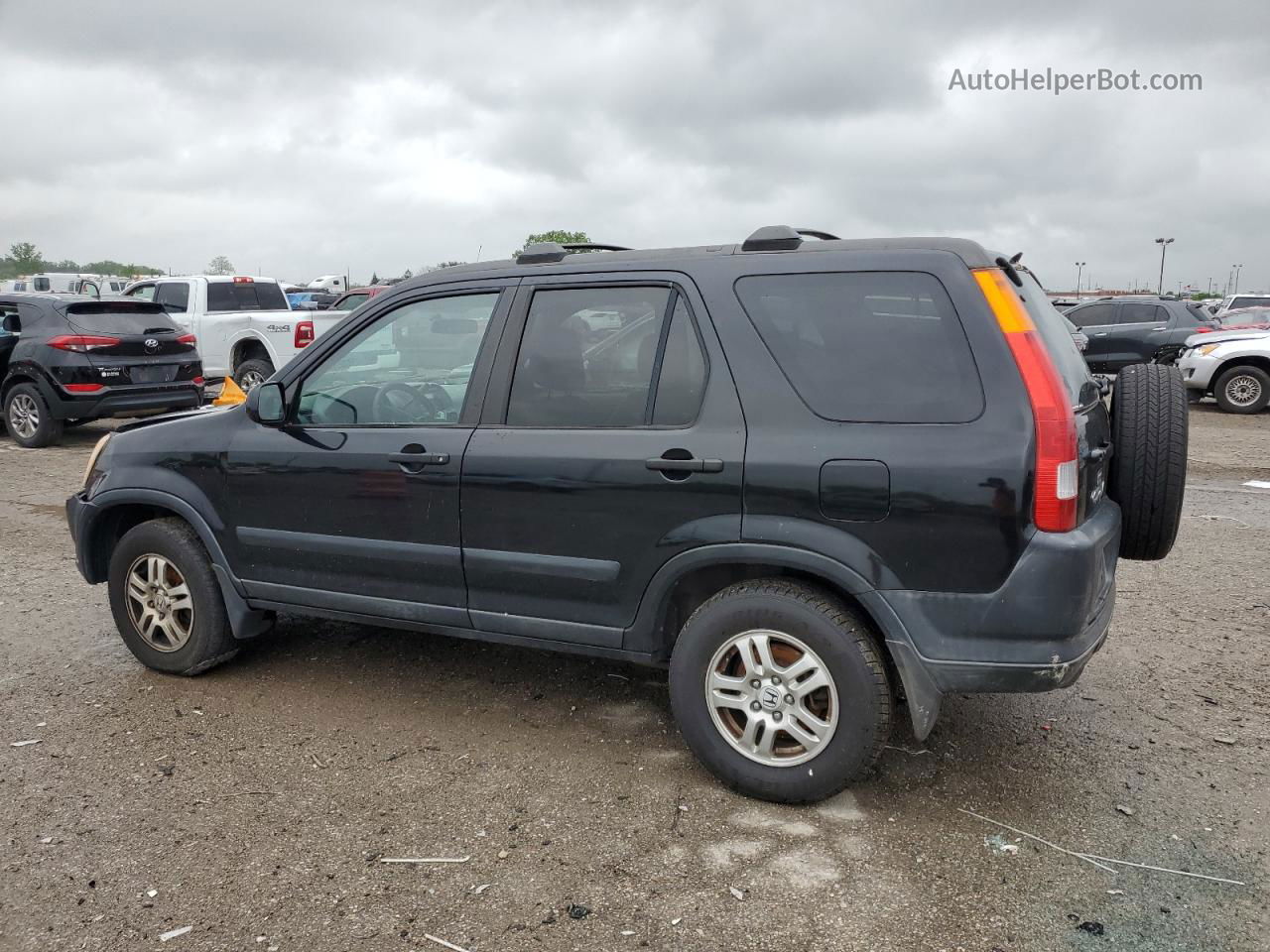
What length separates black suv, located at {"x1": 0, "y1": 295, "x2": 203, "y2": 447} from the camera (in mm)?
11344

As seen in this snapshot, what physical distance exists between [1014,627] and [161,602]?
3560mm

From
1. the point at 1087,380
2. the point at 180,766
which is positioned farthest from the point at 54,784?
the point at 1087,380

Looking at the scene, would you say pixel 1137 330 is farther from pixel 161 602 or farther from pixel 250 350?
pixel 161 602

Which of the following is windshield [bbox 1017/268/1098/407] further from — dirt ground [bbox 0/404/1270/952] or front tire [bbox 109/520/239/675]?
front tire [bbox 109/520/239/675]

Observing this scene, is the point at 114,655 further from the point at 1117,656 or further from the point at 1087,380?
the point at 1117,656

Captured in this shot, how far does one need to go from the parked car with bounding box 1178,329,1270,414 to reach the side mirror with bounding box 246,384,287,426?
561 inches

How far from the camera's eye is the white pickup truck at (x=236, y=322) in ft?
49.2

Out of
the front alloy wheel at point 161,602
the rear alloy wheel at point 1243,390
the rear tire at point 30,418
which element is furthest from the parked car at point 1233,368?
the rear tire at point 30,418

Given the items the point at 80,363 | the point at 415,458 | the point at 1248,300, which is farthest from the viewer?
the point at 1248,300

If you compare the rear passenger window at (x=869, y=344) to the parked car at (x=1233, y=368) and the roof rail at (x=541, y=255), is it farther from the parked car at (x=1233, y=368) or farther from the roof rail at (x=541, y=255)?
the parked car at (x=1233, y=368)

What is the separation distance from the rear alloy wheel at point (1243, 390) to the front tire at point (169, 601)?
1522 centimetres

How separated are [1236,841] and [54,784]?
393cm

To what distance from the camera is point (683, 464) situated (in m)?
3.32

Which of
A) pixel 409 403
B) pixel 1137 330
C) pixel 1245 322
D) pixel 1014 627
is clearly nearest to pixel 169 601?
pixel 409 403
